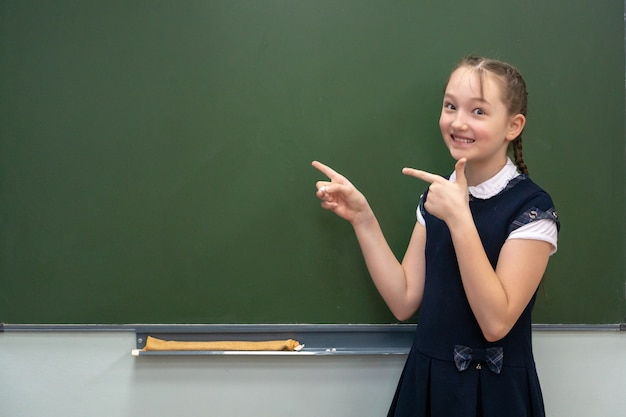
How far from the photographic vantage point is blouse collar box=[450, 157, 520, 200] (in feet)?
4.23

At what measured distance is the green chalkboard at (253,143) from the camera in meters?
1.50

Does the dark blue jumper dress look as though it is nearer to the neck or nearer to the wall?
the neck

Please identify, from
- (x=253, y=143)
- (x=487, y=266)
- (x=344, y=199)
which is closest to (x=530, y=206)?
(x=487, y=266)

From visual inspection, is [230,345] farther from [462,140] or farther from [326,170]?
[462,140]

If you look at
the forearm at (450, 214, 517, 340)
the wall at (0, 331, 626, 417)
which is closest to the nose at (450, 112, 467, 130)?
the forearm at (450, 214, 517, 340)

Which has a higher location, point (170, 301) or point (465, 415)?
point (170, 301)

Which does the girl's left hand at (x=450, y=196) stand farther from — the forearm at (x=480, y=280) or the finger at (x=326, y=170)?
the finger at (x=326, y=170)

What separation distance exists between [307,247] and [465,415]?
581 millimetres

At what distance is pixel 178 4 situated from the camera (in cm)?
149

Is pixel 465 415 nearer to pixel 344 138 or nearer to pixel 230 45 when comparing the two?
pixel 344 138

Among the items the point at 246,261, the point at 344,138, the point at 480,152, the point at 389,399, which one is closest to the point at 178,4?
the point at 344,138

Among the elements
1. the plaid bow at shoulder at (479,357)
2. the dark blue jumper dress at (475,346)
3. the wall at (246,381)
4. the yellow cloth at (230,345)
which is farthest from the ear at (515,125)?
the yellow cloth at (230,345)

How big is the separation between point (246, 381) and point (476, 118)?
944 millimetres

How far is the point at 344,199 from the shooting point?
1.42 m
